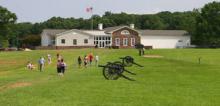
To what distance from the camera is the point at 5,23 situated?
120812 mm

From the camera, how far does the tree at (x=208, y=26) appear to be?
372 ft

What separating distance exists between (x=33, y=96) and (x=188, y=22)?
129m

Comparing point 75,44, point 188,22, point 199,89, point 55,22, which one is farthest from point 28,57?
point 55,22

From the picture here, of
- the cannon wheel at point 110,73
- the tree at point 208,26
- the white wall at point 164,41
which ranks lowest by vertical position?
the cannon wheel at point 110,73

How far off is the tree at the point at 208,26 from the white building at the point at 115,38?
506cm

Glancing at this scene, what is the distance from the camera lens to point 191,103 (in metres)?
20.6

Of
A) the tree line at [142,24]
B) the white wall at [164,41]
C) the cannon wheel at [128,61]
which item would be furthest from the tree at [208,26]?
the cannon wheel at [128,61]

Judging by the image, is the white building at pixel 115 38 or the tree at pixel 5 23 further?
the tree at pixel 5 23

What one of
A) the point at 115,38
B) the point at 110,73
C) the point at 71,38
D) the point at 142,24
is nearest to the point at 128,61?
the point at 110,73

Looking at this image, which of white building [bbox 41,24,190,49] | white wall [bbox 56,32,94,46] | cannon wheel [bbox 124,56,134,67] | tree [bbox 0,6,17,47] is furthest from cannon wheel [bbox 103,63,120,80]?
tree [bbox 0,6,17,47]

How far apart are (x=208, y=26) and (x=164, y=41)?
1111 centimetres

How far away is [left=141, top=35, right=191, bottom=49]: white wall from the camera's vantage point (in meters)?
119

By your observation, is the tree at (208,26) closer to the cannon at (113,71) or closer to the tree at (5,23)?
the tree at (5,23)

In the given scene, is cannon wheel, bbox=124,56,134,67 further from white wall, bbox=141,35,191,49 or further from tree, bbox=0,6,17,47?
tree, bbox=0,6,17,47
